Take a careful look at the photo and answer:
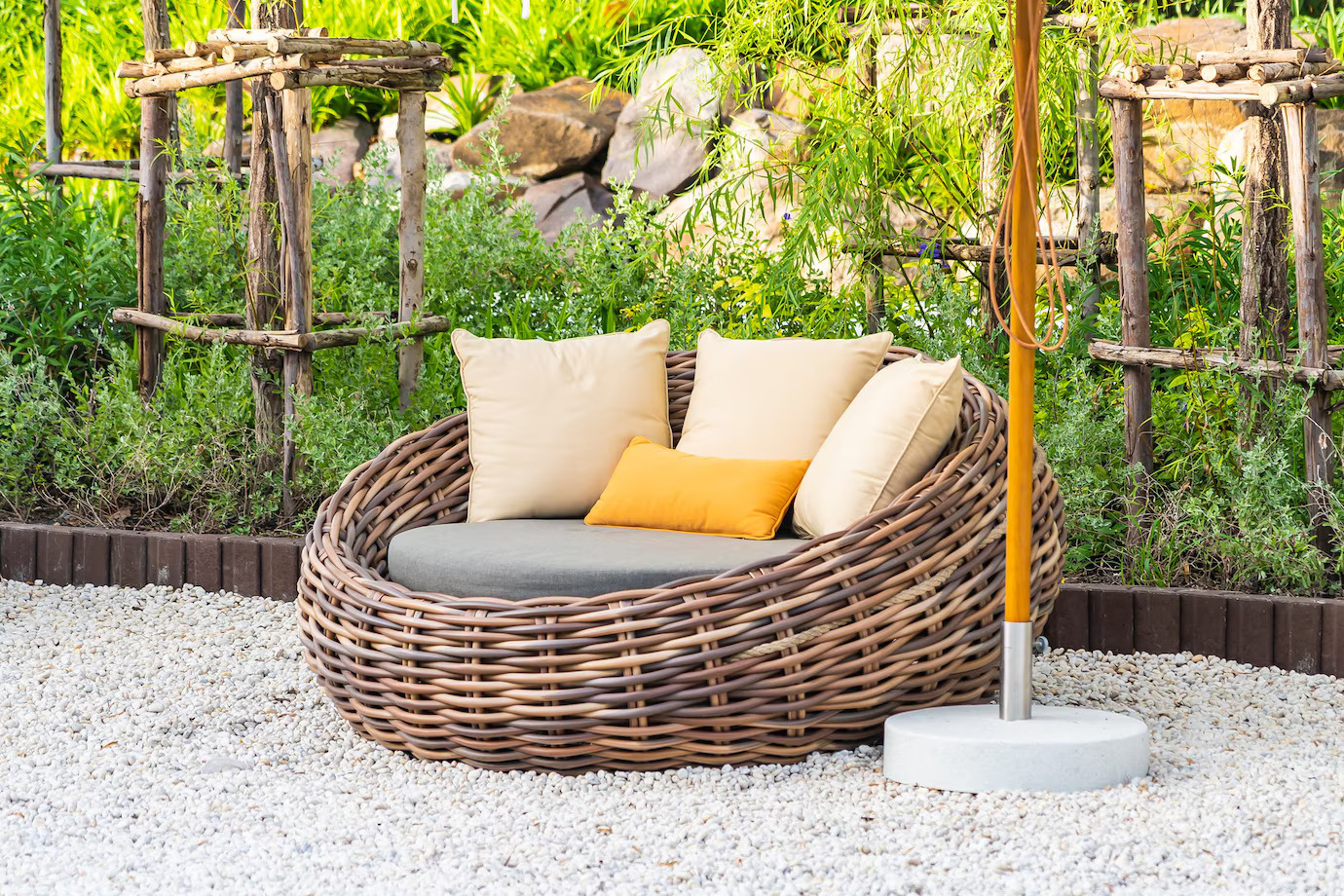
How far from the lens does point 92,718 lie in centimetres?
285

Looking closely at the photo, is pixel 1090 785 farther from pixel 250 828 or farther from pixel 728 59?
pixel 728 59

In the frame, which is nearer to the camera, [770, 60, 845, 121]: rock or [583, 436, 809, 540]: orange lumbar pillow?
[583, 436, 809, 540]: orange lumbar pillow

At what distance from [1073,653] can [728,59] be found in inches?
75.0

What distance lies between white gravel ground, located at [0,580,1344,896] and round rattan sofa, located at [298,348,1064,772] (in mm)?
69

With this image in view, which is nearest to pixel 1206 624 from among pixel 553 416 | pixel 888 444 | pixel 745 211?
pixel 888 444

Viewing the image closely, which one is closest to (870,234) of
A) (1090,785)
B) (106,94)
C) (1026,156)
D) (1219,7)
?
(1026,156)

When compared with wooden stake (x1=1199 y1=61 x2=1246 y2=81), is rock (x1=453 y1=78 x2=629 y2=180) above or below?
above

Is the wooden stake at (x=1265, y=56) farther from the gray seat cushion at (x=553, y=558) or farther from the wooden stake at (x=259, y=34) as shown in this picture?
the wooden stake at (x=259, y=34)

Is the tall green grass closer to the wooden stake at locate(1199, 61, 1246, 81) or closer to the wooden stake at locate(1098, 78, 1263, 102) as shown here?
the wooden stake at locate(1098, 78, 1263, 102)

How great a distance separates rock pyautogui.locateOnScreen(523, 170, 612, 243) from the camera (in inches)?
272

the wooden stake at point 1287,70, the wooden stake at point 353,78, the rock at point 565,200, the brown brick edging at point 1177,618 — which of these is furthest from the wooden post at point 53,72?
the wooden stake at point 1287,70

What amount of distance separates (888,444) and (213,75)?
91.7 inches

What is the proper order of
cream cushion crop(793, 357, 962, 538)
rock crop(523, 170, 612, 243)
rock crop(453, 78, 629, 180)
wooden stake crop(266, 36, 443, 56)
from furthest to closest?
rock crop(453, 78, 629, 180)
rock crop(523, 170, 612, 243)
wooden stake crop(266, 36, 443, 56)
cream cushion crop(793, 357, 962, 538)

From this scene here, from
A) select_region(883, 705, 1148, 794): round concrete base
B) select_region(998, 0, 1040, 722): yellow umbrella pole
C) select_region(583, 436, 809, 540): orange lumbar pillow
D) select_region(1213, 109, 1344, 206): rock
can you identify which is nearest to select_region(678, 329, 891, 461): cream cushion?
select_region(583, 436, 809, 540): orange lumbar pillow
